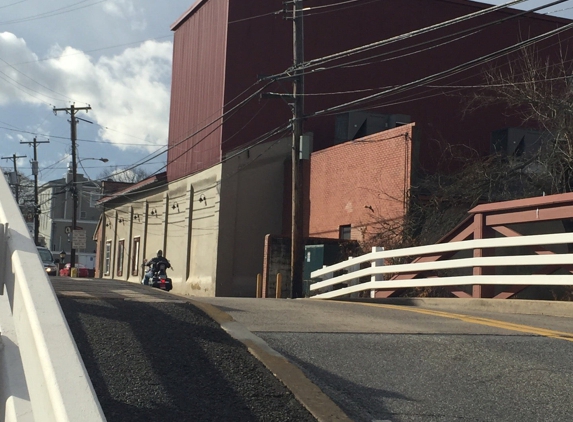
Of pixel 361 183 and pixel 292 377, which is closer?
pixel 292 377

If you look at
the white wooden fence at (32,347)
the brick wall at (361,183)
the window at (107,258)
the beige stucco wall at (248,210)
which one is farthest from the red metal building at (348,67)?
the white wooden fence at (32,347)

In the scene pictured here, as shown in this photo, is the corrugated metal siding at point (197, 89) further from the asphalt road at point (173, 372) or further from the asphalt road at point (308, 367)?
the asphalt road at point (173, 372)

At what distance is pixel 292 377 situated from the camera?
244 inches

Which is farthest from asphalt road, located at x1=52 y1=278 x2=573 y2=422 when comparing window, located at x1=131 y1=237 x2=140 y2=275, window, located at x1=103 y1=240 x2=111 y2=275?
window, located at x1=103 y1=240 x2=111 y2=275

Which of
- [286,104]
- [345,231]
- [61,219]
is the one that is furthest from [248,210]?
[61,219]

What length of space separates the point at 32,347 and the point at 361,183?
2420cm

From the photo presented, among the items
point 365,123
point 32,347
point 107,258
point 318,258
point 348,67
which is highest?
point 348,67

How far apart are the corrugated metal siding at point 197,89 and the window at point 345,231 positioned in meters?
7.39

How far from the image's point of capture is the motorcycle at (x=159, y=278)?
26.9 meters

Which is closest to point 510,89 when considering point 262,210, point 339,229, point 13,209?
point 339,229

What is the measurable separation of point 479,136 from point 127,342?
95.9 feet

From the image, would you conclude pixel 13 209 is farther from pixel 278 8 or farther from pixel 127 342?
pixel 278 8

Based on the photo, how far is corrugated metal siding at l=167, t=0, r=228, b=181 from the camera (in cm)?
3438

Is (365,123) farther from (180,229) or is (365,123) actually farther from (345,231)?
(180,229)
